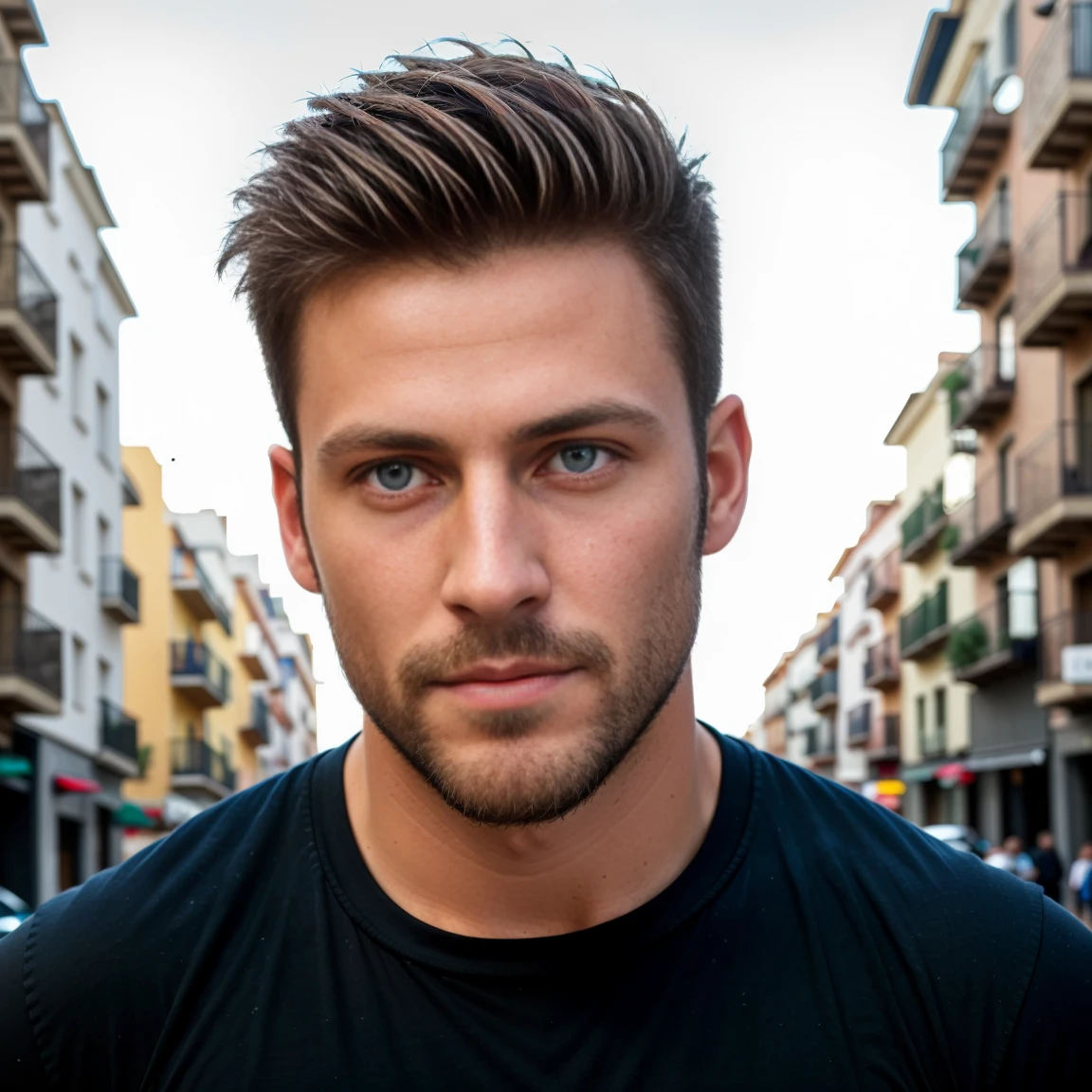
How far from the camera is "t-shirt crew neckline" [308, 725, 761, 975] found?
2.20m

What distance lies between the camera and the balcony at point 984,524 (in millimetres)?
31750

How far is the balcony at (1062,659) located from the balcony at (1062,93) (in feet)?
23.3

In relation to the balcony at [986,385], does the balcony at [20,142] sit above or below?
above

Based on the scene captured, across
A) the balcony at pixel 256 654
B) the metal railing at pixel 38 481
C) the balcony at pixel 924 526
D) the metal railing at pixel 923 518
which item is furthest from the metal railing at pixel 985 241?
the balcony at pixel 256 654

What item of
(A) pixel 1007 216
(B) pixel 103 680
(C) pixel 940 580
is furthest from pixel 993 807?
(B) pixel 103 680

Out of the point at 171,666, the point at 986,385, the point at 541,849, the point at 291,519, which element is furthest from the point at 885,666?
the point at 541,849

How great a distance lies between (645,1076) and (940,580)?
42191mm

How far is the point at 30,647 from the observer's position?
26.0 metres

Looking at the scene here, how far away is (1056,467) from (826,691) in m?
47.4

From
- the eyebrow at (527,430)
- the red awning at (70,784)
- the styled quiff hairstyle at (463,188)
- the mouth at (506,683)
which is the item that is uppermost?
the styled quiff hairstyle at (463,188)

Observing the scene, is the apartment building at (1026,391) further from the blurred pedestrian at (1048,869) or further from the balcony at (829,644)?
the balcony at (829,644)

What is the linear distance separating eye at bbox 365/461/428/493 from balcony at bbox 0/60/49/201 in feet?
79.5

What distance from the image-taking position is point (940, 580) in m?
43.1

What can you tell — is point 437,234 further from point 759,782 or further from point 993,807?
point 993,807
